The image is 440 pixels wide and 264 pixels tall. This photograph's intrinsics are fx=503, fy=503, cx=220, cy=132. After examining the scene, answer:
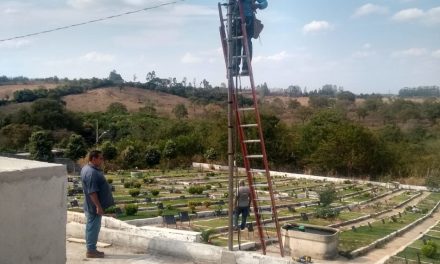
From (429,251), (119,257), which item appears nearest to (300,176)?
(429,251)

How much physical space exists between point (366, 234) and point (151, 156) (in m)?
24.5

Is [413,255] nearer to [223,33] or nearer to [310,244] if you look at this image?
[310,244]

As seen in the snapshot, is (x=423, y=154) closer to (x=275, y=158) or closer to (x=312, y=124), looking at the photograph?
(x=312, y=124)

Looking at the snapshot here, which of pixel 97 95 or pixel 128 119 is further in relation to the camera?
pixel 97 95

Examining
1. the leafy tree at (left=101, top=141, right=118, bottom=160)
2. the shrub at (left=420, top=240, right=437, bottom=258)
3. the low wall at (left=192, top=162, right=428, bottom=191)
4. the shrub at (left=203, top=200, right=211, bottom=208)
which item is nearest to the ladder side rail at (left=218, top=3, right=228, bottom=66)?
the shrub at (left=420, top=240, right=437, bottom=258)

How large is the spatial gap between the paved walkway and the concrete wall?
2.16 feet

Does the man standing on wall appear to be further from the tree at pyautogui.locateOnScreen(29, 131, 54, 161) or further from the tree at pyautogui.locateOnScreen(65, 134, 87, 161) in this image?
the tree at pyautogui.locateOnScreen(65, 134, 87, 161)

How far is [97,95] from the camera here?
85.6m

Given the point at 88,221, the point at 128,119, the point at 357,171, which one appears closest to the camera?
the point at 88,221

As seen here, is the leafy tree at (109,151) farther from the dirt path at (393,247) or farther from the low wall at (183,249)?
the low wall at (183,249)

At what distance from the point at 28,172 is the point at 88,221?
149 centimetres

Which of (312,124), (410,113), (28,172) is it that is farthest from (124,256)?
(410,113)

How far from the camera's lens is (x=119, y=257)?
6066 millimetres

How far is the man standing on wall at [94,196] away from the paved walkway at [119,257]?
135mm
